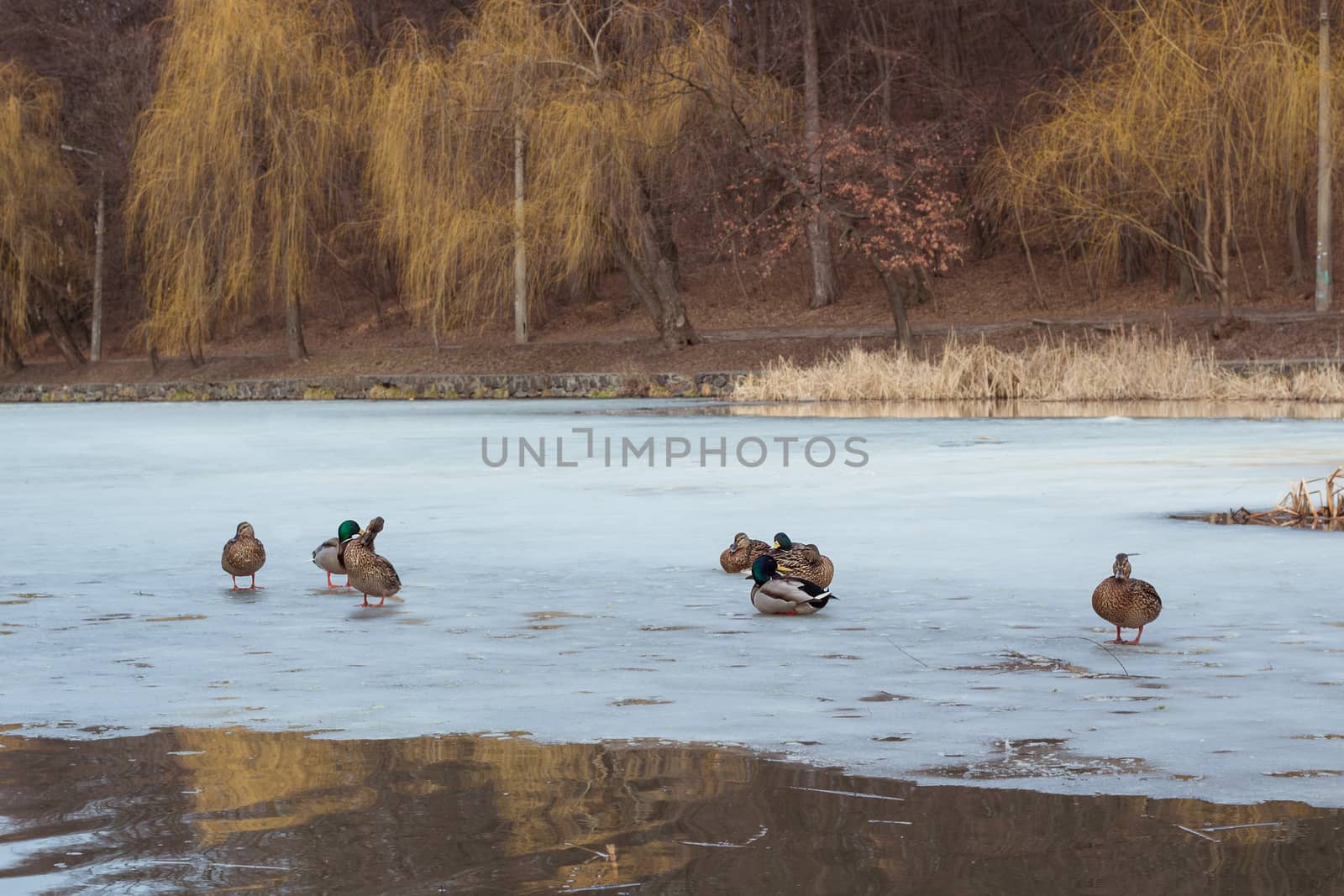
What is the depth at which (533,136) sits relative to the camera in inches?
1332

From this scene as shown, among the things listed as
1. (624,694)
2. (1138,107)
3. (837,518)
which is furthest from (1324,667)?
(1138,107)

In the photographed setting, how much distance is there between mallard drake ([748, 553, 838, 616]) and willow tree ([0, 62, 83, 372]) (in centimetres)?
3793

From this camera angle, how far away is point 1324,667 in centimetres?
572

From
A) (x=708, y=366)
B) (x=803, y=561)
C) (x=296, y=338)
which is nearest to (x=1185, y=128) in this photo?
(x=708, y=366)

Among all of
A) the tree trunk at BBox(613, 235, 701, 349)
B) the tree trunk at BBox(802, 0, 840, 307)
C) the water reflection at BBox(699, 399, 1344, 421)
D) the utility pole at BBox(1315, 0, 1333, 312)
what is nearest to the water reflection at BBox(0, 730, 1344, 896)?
the water reflection at BBox(699, 399, 1344, 421)

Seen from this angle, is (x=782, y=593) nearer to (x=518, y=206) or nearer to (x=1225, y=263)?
(x=1225, y=263)

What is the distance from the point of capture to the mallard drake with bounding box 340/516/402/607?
284 inches

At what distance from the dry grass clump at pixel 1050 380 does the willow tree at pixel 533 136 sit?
6.16 m

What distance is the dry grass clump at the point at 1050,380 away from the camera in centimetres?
2483

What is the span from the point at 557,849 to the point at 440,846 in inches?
9.9

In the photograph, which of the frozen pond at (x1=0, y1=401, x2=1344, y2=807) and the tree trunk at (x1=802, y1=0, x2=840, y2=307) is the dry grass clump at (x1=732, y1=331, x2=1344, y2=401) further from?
the frozen pond at (x1=0, y1=401, x2=1344, y2=807)

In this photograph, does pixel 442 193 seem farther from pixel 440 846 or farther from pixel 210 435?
pixel 440 846

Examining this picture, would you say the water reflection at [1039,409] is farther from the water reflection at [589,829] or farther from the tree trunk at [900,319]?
the water reflection at [589,829]

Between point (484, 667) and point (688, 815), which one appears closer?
point (688, 815)
